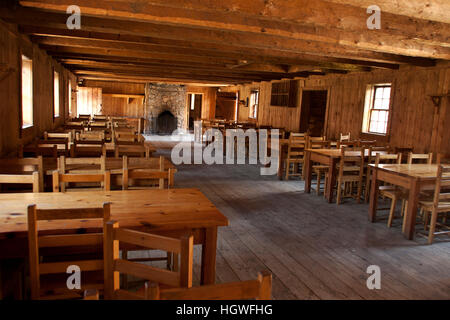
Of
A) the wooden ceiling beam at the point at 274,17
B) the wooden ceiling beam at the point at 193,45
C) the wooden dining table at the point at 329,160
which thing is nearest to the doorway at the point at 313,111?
the wooden ceiling beam at the point at 193,45

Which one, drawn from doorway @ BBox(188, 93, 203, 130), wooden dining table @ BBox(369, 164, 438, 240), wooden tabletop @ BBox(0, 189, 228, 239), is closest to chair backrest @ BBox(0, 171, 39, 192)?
wooden tabletop @ BBox(0, 189, 228, 239)

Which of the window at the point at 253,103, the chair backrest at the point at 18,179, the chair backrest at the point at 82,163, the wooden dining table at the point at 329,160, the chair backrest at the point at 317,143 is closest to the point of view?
the chair backrest at the point at 18,179

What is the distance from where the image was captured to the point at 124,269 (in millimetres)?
1710

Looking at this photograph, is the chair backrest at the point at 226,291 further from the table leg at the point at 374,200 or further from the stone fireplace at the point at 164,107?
the stone fireplace at the point at 164,107

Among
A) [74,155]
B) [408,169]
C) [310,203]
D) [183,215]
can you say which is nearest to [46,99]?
[74,155]

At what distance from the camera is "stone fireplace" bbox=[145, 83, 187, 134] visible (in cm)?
1775

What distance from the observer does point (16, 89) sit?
5.23 metres

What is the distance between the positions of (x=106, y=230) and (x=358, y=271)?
2.61m

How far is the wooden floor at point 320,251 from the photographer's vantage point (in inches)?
124

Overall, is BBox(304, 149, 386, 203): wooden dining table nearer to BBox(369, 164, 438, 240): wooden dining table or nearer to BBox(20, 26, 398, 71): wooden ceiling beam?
BBox(369, 164, 438, 240): wooden dining table

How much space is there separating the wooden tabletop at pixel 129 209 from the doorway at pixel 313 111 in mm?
9136

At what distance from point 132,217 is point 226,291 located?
1215 millimetres

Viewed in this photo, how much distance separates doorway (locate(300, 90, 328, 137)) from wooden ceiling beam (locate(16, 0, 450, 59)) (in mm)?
6225
